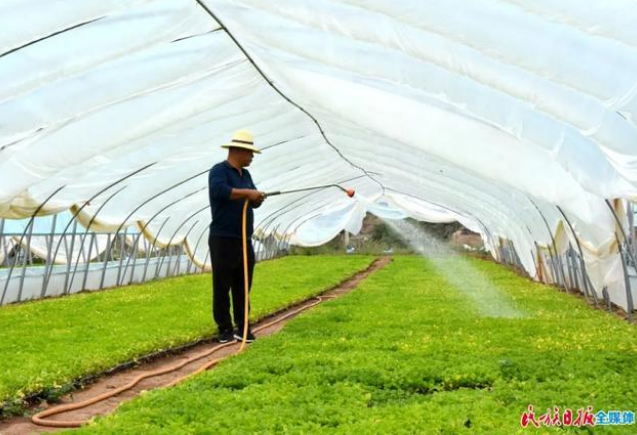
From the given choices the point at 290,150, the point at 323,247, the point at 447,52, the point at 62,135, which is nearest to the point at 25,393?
the point at 447,52

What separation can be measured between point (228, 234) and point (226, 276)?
0.55 meters

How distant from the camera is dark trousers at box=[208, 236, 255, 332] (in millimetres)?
10484

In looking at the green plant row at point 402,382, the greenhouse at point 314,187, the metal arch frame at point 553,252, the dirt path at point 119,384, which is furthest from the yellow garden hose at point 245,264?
the metal arch frame at point 553,252

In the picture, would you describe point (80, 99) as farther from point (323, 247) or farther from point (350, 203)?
point (323, 247)

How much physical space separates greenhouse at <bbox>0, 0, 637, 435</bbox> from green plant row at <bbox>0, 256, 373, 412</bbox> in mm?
58

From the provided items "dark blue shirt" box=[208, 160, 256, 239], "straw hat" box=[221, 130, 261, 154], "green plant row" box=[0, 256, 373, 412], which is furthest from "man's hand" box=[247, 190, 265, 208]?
"green plant row" box=[0, 256, 373, 412]

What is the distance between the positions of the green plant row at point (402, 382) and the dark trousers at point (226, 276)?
2.56 ft

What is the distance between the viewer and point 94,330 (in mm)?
11039

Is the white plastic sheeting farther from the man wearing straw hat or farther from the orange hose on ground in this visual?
the orange hose on ground

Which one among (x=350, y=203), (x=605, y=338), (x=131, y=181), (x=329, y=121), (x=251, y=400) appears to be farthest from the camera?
(x=350, y=203)

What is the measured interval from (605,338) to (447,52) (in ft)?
12.3

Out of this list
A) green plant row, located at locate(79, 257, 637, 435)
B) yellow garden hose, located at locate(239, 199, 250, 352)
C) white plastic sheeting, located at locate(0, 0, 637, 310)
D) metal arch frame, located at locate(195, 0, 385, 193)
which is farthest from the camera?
yellow garden hose, located at locate(239, 199, 250, 352)

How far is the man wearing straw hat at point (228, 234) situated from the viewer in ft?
34.4

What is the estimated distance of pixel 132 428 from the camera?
5238 millimetres
